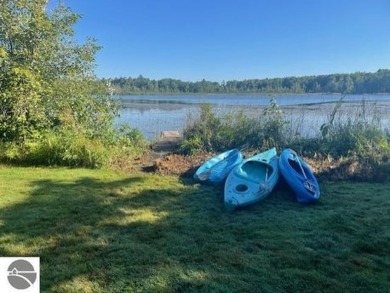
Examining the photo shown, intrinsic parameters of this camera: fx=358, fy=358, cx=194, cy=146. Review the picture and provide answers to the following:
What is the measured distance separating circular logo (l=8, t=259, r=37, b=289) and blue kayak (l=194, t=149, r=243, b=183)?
4206 mm

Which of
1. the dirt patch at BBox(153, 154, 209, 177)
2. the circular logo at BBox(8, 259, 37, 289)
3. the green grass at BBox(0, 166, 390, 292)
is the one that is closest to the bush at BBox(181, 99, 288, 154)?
the dirt patch at BBox(153, 154, 209, 177)

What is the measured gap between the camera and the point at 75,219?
4527 millimetres

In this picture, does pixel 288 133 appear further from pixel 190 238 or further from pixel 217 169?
pixel 190 238

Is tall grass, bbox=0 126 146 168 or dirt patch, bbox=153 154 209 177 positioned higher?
tall grass, bbox=0 126 146 168

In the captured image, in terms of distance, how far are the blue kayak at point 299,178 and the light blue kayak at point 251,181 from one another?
172 millimetres

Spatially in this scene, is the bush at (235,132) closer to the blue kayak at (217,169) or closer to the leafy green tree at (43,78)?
the blue kayak at (217,169)

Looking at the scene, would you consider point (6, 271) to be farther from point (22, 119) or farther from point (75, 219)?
point (22, 119)

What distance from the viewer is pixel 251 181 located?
232 inches

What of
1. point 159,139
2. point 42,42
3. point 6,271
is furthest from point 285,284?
point 159,139

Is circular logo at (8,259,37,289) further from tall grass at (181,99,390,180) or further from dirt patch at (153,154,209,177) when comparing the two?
tall grass at (181,99,390,180)

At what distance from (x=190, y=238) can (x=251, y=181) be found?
2.17 m

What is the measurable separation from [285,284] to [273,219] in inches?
66.8

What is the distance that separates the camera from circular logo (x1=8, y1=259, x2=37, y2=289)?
2.35 metres

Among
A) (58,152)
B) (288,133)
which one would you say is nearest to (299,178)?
(288,133)
